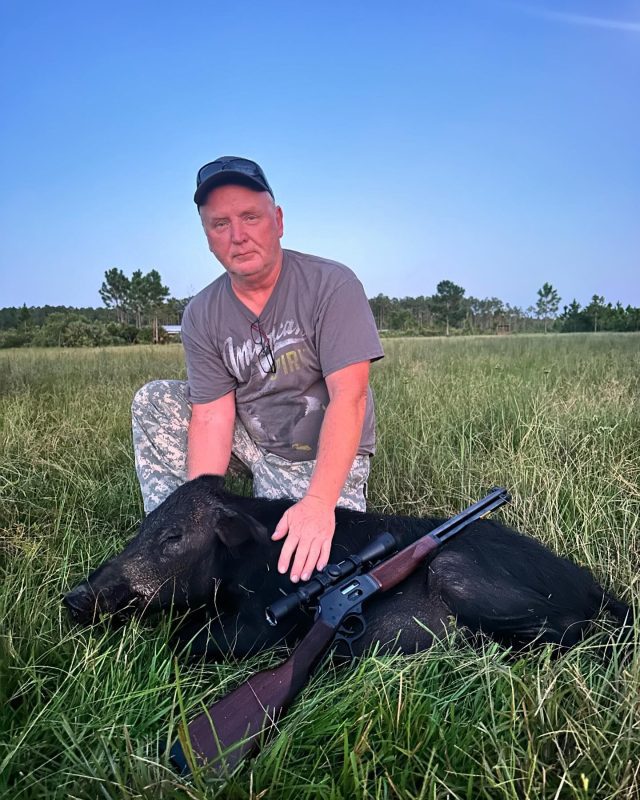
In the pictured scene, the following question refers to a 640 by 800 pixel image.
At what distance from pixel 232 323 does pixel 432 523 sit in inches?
58.3

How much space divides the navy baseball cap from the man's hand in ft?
4.97

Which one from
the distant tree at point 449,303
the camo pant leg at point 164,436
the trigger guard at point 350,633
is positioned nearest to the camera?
the trigger guard at point 350,633

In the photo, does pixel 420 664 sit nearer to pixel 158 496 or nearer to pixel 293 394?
pixel 293 394

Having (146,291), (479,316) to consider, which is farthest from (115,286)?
(479,316)

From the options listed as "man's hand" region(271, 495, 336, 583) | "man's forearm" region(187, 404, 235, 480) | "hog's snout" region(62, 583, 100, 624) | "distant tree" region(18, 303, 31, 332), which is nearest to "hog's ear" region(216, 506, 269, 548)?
"man's hand" region(271, 495, 336, 583)

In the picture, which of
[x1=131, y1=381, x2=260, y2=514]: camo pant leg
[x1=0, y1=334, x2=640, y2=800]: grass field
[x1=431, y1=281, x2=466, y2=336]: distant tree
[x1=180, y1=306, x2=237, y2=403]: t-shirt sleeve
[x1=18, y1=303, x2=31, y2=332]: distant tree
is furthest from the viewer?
[x1=431, y1=281, x2=466, y2=336]: distant tree

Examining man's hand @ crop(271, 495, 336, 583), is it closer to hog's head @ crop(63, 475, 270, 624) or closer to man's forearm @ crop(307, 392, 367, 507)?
man's forearm @ crop(307, 392, 367, 507)

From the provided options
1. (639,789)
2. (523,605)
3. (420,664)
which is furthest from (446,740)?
(523,605)

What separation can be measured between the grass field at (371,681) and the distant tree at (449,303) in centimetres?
6411

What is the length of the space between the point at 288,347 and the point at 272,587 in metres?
1.26

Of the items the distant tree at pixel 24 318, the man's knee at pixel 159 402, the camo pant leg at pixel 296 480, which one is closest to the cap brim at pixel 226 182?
the man's knee at pixel 159 402

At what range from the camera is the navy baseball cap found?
2.89 metres

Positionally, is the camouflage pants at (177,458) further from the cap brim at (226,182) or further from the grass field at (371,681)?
the cap brim at (226,182)

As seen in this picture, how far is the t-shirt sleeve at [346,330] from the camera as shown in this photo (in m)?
2.93
